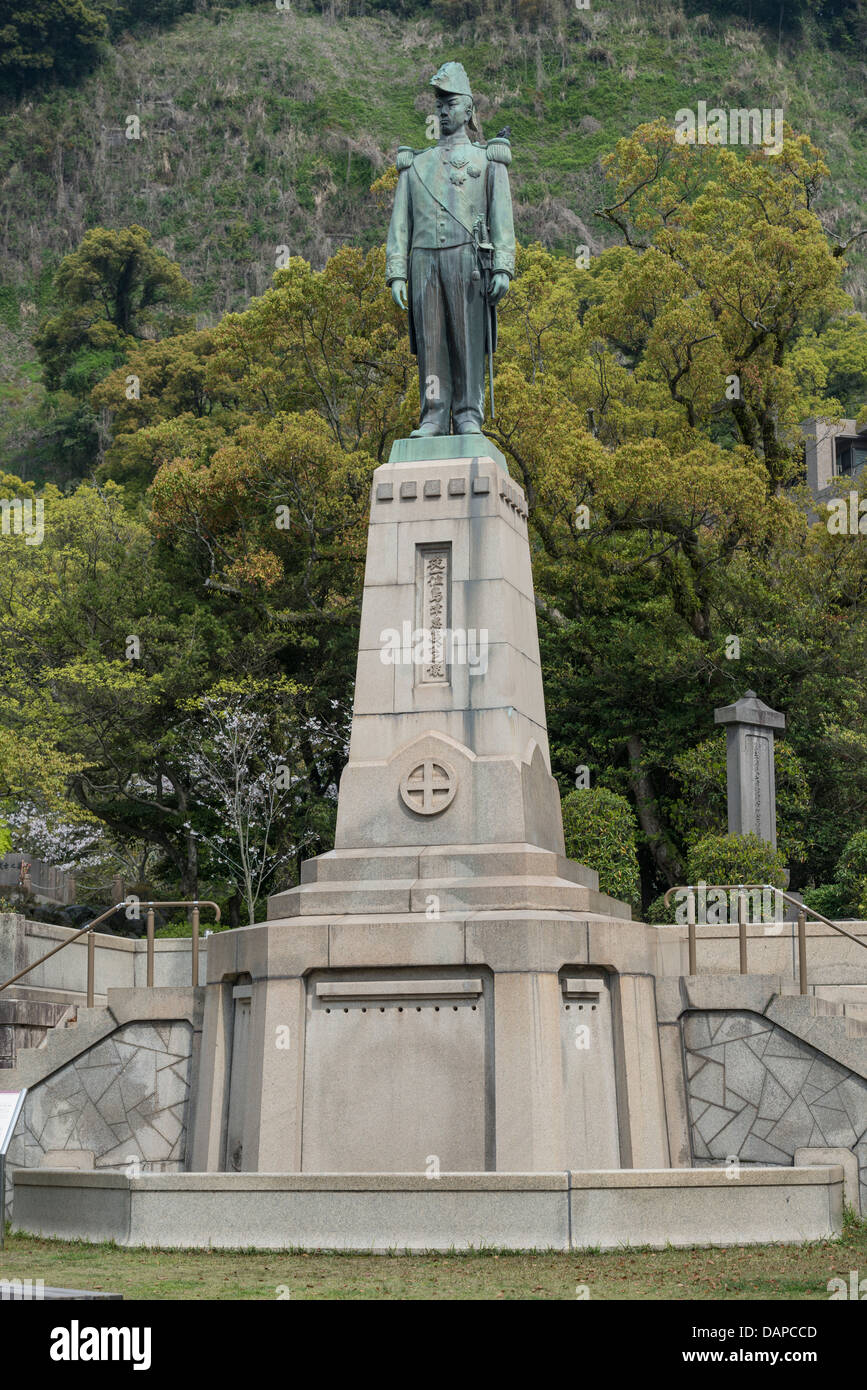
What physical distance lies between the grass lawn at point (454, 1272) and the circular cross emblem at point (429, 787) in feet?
14.6

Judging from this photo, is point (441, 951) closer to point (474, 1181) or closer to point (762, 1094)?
point (474, 1181)

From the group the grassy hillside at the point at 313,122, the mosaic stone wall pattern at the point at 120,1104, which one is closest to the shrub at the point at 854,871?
the mosaic stone wall pattern at the point at 120,1104

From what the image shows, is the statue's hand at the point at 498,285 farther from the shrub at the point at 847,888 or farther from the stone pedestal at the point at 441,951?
the shrub at the point at 847,888

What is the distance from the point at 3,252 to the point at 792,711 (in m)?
69.8

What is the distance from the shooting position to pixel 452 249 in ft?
51.5

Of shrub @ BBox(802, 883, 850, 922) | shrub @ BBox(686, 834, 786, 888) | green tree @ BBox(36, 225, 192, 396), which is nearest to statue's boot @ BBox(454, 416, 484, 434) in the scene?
shrub @ BBox(686, 834, 786, 888)

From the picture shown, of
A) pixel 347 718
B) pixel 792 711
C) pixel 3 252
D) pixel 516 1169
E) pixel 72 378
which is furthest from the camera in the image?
pixel 3 252

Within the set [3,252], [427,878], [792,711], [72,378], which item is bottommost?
[427,878]

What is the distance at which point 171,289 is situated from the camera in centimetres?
6981

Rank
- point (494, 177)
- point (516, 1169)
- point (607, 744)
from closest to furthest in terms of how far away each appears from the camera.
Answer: point (516, 1169)
point (494, 177)
point (607, 744)

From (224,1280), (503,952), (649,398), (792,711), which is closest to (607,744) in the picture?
(792,711)

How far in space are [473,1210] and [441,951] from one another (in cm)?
242

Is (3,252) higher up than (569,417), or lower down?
higher up

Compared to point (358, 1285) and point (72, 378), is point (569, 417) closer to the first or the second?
point (358, 1285)
